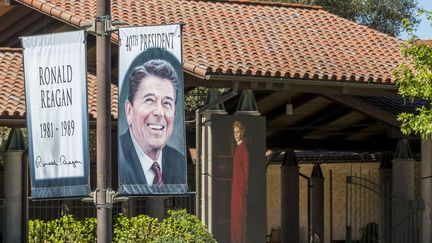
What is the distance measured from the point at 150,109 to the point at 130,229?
4034mm

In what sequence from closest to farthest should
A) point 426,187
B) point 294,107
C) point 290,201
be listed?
point 426,187, point 294,107, point 290,201

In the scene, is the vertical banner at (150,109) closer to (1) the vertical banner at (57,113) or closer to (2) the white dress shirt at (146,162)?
(2) the white dress shirt at (146,162)

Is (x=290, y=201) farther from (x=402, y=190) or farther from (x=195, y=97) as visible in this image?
(x=402, y=190)

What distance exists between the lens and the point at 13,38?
29.2 meters

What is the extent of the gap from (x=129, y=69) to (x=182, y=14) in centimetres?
864

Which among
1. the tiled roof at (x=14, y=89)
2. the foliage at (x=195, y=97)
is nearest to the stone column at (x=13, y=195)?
the tiled roof at (x=14, y=89)

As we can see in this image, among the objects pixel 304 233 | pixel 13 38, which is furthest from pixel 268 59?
pixel 304 233

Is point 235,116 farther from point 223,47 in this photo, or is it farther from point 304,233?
point 304,233

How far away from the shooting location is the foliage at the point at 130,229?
21266 mm

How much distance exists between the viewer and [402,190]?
26547 mm

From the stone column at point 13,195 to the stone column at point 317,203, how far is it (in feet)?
41.9

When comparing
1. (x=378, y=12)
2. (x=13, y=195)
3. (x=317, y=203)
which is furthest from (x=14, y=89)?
(x=378, y=12)

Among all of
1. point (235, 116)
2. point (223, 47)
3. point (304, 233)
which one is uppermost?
point (223, 47)

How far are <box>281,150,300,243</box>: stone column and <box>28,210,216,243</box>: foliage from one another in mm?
10145
